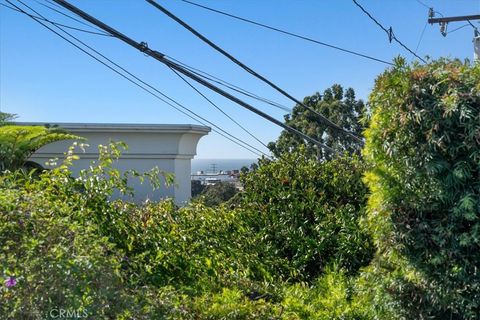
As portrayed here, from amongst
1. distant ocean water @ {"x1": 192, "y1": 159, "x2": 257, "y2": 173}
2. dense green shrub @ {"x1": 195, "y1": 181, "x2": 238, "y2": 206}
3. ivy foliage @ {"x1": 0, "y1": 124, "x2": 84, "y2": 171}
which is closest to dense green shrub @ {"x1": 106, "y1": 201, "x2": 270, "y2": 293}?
distant ocean water @ {"x1": 192, "y1": 159, "x2": 257, "y2": 173}

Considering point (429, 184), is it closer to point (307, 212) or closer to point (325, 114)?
point (307, 212)

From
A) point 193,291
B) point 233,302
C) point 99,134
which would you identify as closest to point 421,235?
point 233,302

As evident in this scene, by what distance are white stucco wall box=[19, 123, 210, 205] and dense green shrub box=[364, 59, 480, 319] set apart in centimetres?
590

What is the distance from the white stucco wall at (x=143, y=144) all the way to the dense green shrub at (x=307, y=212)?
3.27 metres

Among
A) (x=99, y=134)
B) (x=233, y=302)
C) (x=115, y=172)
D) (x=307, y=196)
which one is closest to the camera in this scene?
(x=233, y=302)

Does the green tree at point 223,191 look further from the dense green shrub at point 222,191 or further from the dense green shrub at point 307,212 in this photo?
the dense green shrub at point 307,212

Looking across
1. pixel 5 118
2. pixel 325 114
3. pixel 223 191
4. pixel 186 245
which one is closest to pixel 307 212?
pixel 186 245

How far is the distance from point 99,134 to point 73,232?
6630mm

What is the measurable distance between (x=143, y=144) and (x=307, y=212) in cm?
446

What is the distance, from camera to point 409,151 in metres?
4.01

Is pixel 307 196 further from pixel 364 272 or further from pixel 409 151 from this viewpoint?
pixel 409 151

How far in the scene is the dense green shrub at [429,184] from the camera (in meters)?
3.81

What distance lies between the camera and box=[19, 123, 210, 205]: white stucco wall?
9680 millimetres

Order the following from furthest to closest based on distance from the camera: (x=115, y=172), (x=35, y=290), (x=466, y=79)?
(x=115, y=172)
(x=466, y=79)
(x=35, y=290)
